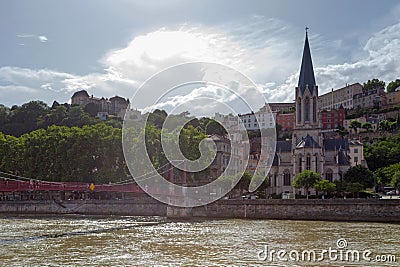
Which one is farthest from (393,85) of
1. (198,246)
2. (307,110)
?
(198,246)

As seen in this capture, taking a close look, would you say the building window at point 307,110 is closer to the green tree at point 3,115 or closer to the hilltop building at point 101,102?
the green tree at point 3,115

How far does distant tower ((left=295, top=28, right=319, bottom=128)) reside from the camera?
71.3 metres

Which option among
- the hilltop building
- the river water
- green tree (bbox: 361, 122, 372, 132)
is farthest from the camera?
the hilltop building

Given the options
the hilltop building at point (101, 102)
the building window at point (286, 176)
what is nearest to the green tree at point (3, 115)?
the hilltop building at point (101, 102)

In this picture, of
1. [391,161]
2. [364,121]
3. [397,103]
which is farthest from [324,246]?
[397,103]

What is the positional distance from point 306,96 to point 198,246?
163ft

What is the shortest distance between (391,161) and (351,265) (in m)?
65.4

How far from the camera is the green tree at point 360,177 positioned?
204ft

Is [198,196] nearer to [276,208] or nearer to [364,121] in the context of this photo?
[276,208]

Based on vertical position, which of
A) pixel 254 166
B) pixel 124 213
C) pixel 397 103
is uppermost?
pixel 397 103

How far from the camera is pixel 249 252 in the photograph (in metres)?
22.9

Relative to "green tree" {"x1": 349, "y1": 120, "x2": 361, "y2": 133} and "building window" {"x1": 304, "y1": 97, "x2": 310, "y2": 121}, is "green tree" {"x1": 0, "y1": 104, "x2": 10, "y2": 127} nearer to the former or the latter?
"building window" {"x1": 304, "y1": 97, "x2": 310, "y2": 121}

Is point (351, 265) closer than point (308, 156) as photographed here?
Yes

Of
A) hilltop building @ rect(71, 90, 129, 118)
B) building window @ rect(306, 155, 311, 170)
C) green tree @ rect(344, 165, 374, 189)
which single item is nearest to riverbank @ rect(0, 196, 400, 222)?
green tree @ rect(344, 165, 374, 189)
